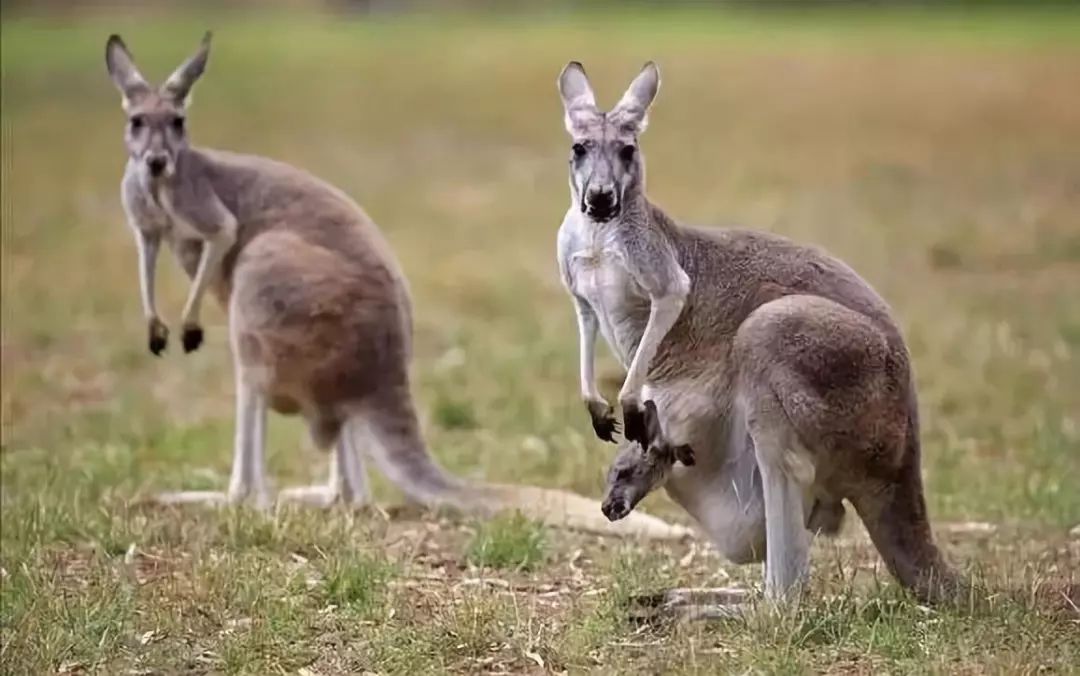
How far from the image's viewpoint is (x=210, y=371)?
9.82 m

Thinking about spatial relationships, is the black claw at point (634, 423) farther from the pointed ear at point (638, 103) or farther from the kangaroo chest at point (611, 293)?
the pointed ear at point (638, 103)

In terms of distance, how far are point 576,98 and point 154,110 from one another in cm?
227

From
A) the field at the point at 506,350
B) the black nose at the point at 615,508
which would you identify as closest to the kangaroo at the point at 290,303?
the field at the point at 506,350

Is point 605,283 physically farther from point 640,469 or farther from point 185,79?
point 185,79

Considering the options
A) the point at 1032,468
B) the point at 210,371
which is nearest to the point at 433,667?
the point at 1032,468

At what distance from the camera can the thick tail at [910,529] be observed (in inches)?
199

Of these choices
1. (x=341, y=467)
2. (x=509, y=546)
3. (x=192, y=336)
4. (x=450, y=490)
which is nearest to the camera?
(x=509, y=546)

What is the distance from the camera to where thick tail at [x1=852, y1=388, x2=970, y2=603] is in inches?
199

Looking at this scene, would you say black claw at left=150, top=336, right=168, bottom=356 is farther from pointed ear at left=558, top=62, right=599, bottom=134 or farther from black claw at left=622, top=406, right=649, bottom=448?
black claw at left=622, top=406, right=649, bottom=448

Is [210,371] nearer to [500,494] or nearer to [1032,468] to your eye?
[500,494]

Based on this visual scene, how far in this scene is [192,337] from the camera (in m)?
7.02

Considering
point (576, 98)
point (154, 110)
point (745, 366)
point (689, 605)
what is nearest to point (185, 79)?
point (154, 110)

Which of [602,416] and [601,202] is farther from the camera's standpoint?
[602,416]

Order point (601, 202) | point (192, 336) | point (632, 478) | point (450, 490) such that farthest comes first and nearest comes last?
point (192, 336) < point (450, 490) < point (632, 478) < point (601, 202)
